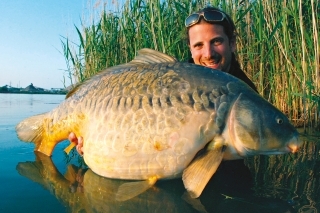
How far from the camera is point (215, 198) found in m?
1.85

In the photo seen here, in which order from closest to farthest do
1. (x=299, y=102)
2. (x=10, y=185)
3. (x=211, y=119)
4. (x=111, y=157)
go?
1. (x=211, y=119)
2. (x=111, y=157)
3. (x=10, y=185)
4. (x=299, y=102)

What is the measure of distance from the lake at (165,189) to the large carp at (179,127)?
4.4 inches

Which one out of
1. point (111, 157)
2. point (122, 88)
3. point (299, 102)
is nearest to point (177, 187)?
point (111, 157)

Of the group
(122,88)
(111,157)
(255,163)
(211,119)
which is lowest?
(255,163)

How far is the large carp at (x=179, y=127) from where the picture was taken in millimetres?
1773

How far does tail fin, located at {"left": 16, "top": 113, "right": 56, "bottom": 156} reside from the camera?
2.65 m

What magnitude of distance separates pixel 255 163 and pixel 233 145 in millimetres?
1082

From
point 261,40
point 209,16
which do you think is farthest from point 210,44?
point 261,40

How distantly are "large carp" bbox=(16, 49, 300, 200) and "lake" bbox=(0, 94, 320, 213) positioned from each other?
0.37 ft

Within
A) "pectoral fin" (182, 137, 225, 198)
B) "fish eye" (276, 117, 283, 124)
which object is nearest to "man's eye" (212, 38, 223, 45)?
"fish eye" (276, 117, 283, 124)

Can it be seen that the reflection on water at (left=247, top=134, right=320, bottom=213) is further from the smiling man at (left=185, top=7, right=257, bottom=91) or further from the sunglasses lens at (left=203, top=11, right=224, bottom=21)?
the sunglasses lens at (left=203, top=11, right=224, bottom=21)

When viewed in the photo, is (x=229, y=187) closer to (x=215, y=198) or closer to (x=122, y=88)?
(x=215, y=198)

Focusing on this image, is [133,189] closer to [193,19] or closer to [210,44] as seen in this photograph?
[210,44]

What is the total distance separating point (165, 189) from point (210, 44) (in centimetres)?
158
